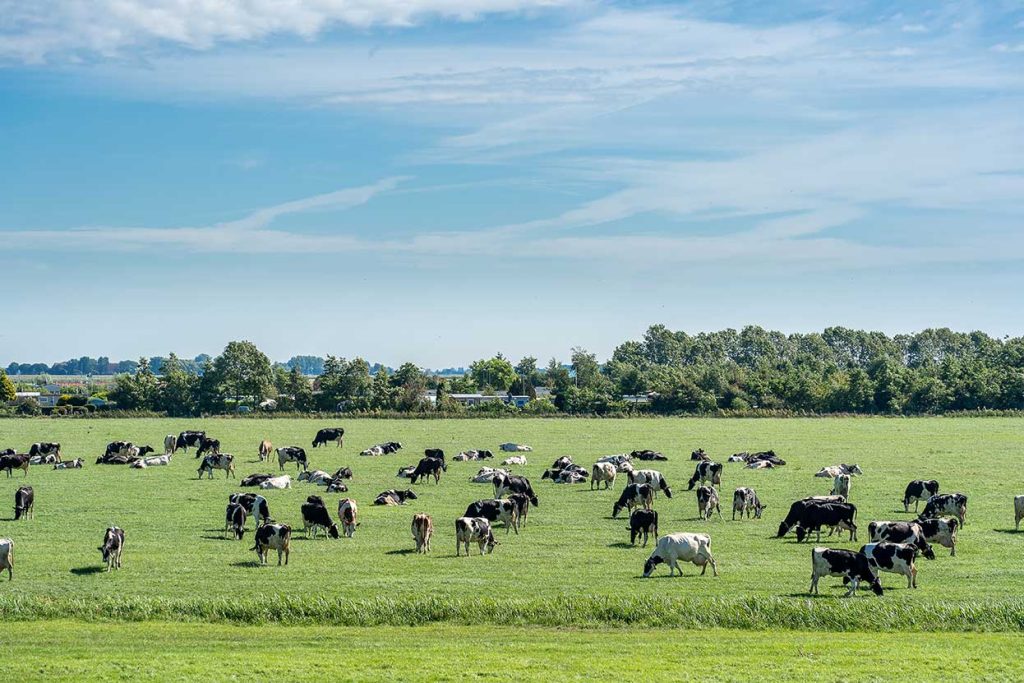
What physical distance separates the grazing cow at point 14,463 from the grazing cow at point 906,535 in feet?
121

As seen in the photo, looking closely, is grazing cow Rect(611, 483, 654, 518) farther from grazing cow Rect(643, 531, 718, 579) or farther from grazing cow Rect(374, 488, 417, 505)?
grazing cow Rect(643, 531, 718, 579)

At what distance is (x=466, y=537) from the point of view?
2692 centimetres

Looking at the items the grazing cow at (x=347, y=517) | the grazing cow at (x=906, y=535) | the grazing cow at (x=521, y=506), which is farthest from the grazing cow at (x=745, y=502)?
the grazing cow at (x=347, y=517)

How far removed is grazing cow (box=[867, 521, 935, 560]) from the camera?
25.8m

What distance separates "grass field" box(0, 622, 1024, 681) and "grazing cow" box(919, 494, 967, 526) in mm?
12005

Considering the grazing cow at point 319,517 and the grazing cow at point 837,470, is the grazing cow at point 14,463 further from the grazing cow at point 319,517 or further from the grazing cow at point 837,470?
→ the grazing cow at point 837,470

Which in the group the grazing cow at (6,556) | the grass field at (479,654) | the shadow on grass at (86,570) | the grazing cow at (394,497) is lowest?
the grass field at (479,654)

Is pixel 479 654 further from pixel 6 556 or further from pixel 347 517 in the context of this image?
pixel 347 517

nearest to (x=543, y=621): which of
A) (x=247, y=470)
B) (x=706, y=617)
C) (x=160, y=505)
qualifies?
(x=706, y=617)

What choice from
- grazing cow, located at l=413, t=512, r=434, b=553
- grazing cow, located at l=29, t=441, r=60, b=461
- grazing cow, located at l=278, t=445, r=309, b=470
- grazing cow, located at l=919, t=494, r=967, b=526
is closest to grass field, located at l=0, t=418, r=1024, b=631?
grazing cow, located at l=413, t=512, r=434, b=553

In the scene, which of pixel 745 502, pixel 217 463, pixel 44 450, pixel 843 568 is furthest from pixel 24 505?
pixel 44 450

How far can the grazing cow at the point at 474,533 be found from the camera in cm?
2681

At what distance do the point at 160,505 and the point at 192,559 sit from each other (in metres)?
10.8

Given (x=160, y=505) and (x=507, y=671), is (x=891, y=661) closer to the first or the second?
(x=507, y=671)
